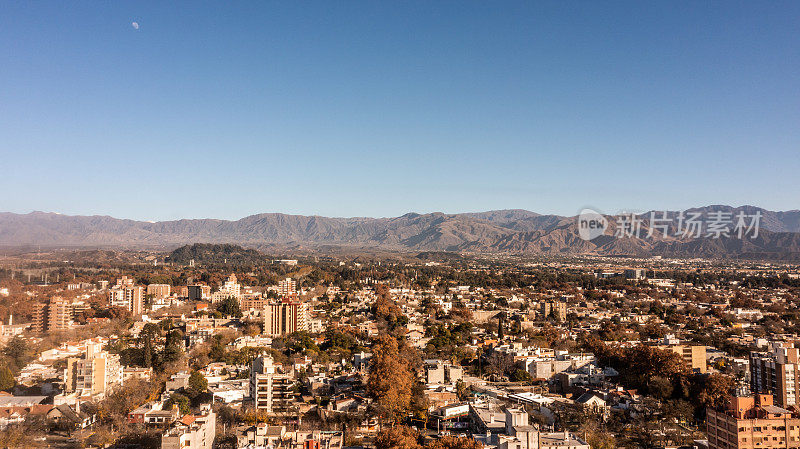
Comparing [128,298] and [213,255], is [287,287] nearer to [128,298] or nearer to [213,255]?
[128,298]

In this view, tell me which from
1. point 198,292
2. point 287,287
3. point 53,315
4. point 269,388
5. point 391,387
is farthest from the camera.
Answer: point 287,287

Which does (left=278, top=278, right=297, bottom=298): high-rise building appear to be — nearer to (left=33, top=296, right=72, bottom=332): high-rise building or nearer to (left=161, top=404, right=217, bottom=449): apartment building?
(left=33, top=296, right=72, bottom=332): high-rise building

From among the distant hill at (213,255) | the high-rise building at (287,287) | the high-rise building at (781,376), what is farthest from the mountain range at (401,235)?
the high-rise building at (781,376)

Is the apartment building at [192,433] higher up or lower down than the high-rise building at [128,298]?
lower down

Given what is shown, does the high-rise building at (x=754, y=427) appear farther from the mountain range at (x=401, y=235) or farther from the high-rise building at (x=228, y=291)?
the high-rise building at (x=228, y=291)

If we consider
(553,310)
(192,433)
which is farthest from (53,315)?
(553,310)

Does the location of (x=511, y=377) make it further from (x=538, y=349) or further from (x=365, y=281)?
(x=365, y=281)

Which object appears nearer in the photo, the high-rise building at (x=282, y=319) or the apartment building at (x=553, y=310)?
the high-rise building at (x=282, y=319)
